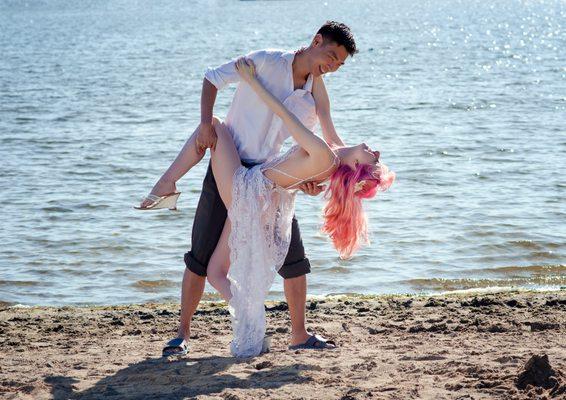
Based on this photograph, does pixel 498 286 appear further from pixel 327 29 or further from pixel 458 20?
pixel 458 20

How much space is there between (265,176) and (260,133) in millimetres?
275

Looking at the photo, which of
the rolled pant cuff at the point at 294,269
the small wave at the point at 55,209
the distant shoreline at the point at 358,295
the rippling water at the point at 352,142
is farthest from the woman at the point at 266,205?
the small wave at the point at 55,209

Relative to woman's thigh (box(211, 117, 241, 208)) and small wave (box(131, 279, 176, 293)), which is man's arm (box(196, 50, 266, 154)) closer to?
woman's thigh (box(211, 117, 241, 208))

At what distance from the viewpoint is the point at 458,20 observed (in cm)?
5906

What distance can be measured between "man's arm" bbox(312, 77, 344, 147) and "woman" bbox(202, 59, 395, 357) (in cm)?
26

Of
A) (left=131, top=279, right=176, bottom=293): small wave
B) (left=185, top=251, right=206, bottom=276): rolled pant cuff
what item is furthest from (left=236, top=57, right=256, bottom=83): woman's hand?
(left=131, top=279, right=176, bottom=293): small wave

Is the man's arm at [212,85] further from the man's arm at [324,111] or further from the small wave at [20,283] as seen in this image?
the small wave at [20,283]

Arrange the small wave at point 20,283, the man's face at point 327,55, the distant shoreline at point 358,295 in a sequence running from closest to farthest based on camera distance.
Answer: the man's face at point 327,55, the distant shoreline at point 358,295, the small wave at point 20,283

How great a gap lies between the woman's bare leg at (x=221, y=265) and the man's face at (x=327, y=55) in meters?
1.02

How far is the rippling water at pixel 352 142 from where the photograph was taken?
362 inches

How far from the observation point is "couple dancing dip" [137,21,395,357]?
5.39m

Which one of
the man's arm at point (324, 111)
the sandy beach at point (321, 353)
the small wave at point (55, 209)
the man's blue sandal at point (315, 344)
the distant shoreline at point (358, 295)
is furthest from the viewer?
the small wave at point (55, 209)

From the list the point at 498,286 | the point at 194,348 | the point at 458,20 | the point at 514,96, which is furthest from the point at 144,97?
the point at 458,20

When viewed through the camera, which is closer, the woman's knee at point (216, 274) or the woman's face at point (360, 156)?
the woman's face at point (360, 156)
